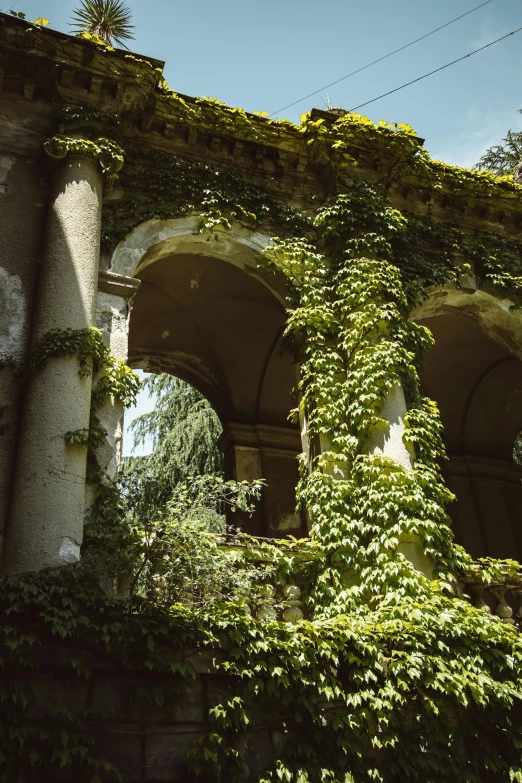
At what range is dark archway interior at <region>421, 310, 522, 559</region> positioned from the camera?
1341 centimetres

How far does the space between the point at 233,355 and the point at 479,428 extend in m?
5.33

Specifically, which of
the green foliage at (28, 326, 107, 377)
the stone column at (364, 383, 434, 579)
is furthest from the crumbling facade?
the stone column at (364, 383, 434, 579)

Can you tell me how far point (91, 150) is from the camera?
8.13 m

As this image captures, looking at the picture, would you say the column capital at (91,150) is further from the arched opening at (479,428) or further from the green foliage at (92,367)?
the arched opening at (479,428)

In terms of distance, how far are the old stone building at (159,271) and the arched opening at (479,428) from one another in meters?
0.06

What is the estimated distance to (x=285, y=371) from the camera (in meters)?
13.2

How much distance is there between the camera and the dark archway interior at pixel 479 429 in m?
13.4

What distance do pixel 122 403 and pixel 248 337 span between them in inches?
233

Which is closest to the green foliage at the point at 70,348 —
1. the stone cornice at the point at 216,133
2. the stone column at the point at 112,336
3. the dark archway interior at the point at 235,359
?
the stone column at the point at 112,336

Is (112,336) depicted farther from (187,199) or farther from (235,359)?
(235,359)

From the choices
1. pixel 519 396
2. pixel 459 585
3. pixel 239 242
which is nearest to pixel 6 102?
pixel 239 242

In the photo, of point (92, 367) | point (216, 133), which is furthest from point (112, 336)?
point (216, 133)

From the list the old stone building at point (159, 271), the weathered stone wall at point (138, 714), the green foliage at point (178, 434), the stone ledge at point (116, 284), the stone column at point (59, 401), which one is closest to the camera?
the weathered stone wall at point (138, 714)

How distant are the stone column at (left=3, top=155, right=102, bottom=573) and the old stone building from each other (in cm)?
2
